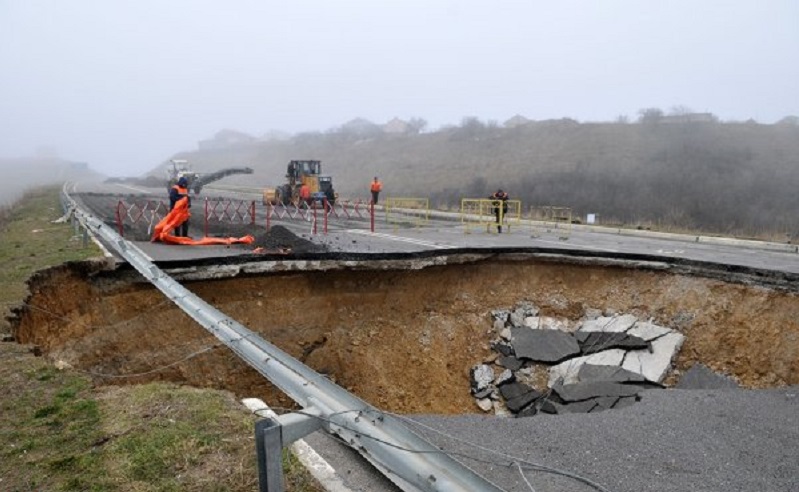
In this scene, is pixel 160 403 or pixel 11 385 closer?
pixel 160 403

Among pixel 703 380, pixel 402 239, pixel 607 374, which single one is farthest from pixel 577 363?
pixel 402 239

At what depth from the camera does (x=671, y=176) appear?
1462 inches

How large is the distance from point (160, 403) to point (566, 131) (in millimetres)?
60803

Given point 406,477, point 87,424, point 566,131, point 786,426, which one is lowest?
point 786,426

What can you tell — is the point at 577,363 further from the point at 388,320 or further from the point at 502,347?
the point at 388,320

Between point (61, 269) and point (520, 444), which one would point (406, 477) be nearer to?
point (520, 444)

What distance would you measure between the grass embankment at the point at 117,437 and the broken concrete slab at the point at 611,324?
25.5 feet

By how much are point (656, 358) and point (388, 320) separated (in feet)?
17.2

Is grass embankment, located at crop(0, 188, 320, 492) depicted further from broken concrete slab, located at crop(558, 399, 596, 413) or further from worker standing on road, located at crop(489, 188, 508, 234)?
worker standing on road, located at crop(489, 188, 508, 234)

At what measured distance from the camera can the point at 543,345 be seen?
1038cm

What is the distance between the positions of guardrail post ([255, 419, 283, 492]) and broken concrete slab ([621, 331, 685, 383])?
7.80 metres

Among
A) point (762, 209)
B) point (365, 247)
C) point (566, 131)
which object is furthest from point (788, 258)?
point (566, 131)

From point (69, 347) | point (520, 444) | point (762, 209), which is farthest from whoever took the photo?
point (762, 209)

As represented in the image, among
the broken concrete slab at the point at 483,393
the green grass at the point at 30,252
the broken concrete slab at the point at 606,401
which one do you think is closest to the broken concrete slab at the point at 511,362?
the broken concrete slab at the point at 483,393
